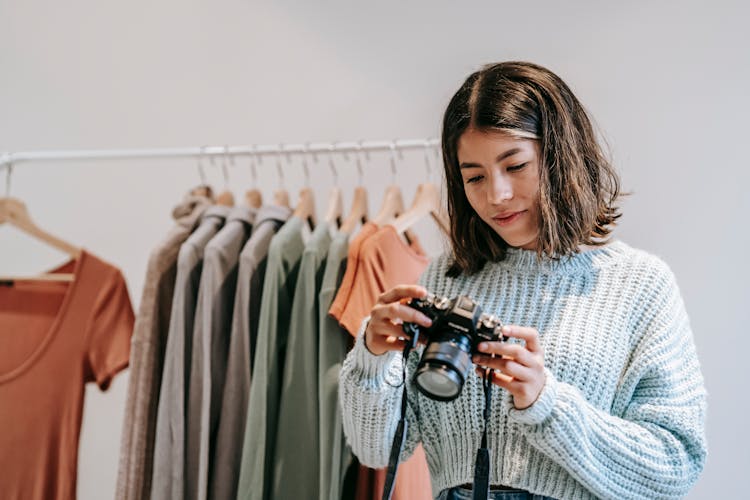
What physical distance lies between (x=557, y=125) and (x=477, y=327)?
29 cm

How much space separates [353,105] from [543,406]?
118cm

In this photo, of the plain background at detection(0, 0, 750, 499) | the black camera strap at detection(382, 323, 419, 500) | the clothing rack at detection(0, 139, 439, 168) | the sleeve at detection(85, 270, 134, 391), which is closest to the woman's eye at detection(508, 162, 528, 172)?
the black camera strap at detection(382, 323, 419, 500)

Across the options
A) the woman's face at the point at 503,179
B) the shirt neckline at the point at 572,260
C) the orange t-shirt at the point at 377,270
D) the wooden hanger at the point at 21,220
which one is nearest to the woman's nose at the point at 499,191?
the woman's face at the point at 503,179

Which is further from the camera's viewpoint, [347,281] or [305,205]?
[305,205]

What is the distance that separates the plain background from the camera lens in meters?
0.88

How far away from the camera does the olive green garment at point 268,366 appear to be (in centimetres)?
126

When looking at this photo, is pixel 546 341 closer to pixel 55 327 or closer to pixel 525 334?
pixel 525 334

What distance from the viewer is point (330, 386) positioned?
4.12ft

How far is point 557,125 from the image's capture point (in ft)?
3.19

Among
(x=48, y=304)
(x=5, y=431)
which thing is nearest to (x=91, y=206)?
(x=48, y=304)

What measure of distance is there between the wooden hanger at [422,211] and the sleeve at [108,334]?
55 cm

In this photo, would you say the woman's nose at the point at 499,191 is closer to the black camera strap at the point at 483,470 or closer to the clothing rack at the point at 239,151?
the black camera strap at the point at 483,470

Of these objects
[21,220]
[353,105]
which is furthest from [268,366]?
[353,105]

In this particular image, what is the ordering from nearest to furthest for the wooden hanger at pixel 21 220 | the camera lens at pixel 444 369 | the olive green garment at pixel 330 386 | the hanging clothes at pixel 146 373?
the camera lens at pixel 444 369, the olive green garment at pixel 330 386, the hanging clothes at pixel 146 373, the wooden hanger at pixel 21 220
